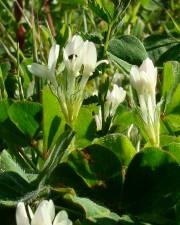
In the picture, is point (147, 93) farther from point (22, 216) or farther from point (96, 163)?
point (22, 216)

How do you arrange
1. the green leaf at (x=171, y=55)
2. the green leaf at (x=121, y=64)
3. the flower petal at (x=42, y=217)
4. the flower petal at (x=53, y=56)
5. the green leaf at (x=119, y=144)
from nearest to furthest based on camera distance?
1. the flower petal at (x=42, y=217)
2. the green leaf at (x=119, y=144)
3. the flower petal at (x=53, y=56)
4. the green leaf at (x=121, y=64)
5. the green leaf at (x=171, y=55)

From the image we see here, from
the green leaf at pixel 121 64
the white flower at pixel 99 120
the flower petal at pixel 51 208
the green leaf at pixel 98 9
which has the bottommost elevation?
the white flower at pixel 99 120

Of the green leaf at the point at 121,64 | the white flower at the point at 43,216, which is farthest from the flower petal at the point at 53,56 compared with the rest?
the white flower at the point at 43,216

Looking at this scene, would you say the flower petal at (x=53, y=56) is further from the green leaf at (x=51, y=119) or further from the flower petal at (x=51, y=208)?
the flower petal at (x=51, y=208)

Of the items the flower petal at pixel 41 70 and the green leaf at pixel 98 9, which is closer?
the flower petal at pixel 41 70

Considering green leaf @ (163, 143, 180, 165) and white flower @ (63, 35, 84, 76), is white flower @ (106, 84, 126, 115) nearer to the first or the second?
white flower @ (63, 35, 84, 76)

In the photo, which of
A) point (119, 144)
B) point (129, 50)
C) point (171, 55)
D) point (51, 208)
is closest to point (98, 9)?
point (129, 50)
